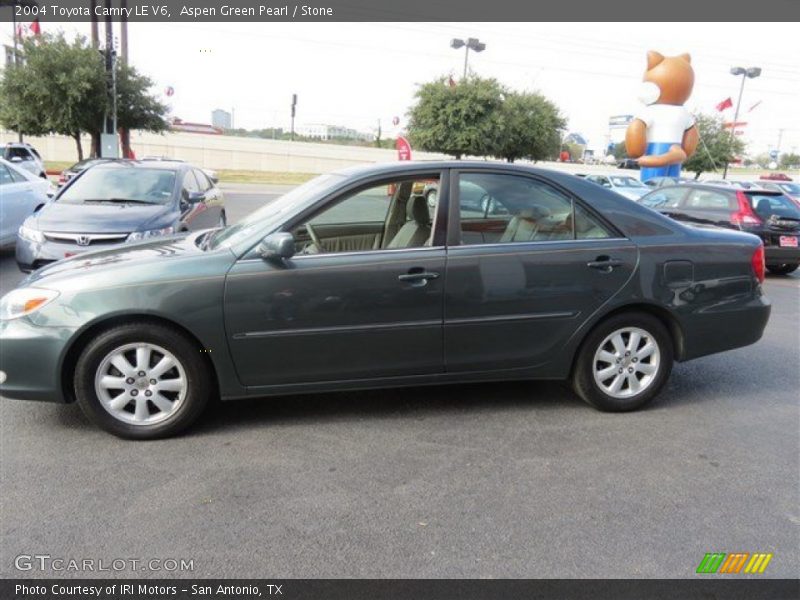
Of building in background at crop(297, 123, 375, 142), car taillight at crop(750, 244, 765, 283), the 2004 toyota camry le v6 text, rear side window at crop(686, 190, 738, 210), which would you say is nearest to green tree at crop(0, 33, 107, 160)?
rear side window at crop(686, 190, 738, 210)

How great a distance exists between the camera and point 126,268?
3.61 meters

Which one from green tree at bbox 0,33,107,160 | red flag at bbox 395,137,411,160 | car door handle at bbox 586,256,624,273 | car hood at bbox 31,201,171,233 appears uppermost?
green tree at bbox 0,33,107,160

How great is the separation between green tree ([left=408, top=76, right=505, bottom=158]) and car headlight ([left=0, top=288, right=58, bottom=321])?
3151 cm

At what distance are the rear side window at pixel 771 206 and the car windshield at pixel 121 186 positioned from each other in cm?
913

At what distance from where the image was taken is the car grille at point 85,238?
6883 millimetres

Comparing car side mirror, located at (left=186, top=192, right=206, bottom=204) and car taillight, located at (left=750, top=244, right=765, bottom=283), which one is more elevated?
car taillight, located at (left=750, top=244, right=765, bottom=283)

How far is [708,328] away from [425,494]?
2.42m

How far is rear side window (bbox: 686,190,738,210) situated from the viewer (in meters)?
10.7

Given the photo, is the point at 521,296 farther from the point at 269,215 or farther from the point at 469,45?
the point at 469,45

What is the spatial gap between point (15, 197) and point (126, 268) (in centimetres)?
713

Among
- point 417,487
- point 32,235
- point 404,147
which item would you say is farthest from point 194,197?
point 404,147

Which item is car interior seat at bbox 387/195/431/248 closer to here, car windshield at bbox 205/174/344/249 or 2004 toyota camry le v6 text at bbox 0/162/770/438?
2004 toyota camry le v6 text at bbox 0/162/770/438
